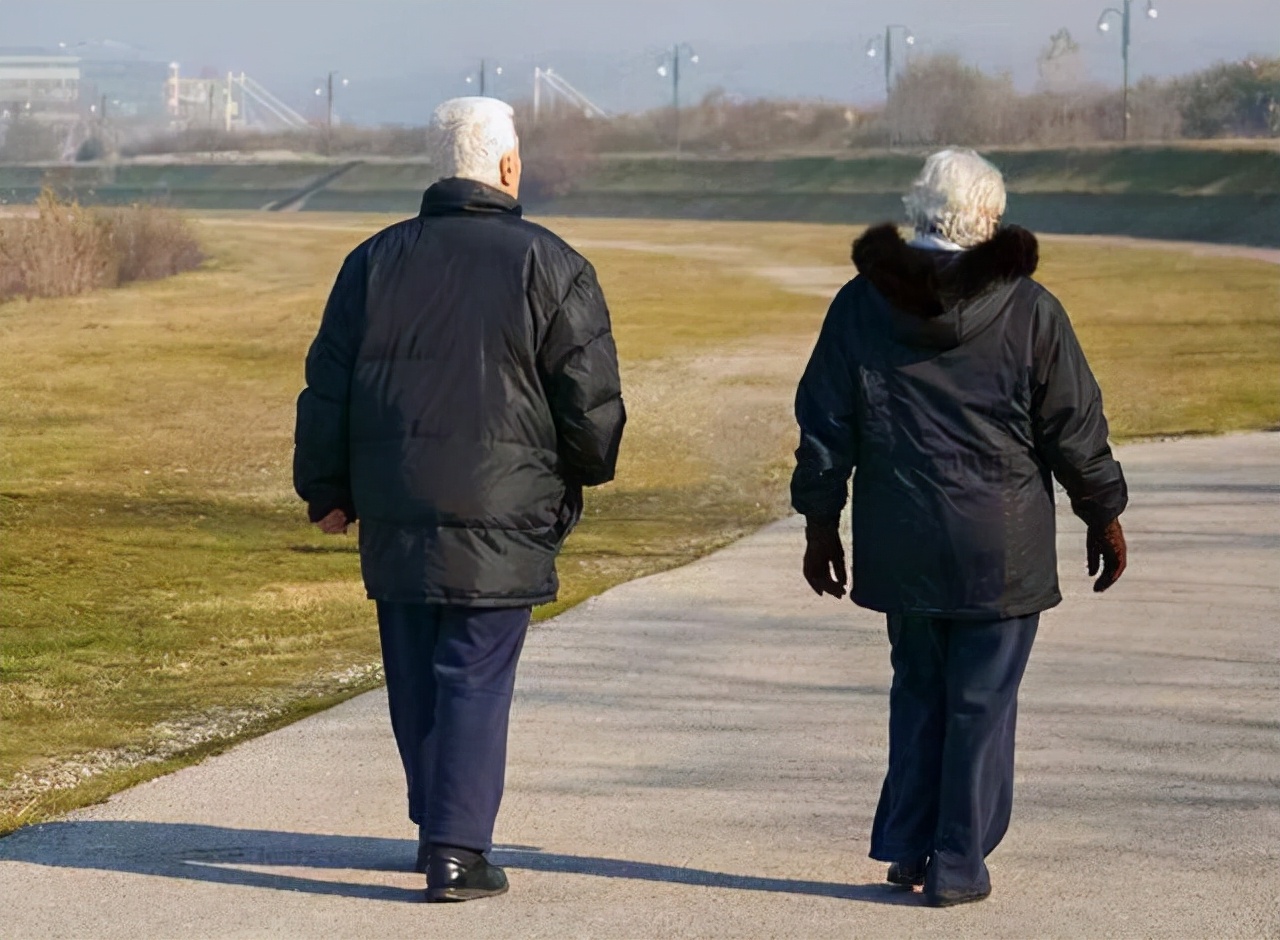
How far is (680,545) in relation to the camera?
11945 millimetres

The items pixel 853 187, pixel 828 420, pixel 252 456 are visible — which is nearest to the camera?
pixel 828 420

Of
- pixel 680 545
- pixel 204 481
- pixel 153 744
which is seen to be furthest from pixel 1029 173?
pixel 153 744

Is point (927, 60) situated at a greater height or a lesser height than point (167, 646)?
greater

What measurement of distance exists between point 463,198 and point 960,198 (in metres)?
1.00

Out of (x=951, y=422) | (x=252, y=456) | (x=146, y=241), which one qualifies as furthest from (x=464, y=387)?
(x=146, y=241)

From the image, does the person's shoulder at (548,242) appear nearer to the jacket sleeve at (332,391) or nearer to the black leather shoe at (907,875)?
the jacket sleeve at (332,391)

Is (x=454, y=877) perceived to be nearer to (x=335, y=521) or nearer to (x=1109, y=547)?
(x=335, y=521)

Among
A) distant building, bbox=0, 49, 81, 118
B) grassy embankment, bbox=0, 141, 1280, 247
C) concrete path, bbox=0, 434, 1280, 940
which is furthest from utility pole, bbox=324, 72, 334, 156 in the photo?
concrete path, bbox=0, 434, 1280, 940

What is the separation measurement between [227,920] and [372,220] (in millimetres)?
50378

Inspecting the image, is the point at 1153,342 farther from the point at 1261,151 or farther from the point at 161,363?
the point at 1261,151

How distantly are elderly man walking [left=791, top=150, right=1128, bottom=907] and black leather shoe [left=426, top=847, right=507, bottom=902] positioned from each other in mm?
920

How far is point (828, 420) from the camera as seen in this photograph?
4.51 metres

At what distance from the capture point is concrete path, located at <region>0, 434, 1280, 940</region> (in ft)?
15.2

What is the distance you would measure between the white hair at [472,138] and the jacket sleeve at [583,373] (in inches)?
11.4
